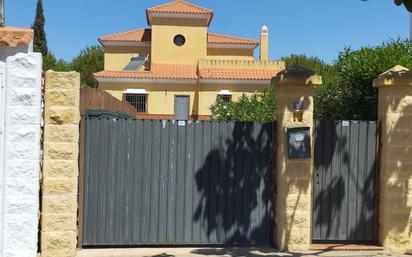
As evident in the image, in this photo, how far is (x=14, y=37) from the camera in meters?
6.74

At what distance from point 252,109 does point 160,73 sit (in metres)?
19.6

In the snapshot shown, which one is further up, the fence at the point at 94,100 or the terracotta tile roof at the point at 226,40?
the terracotta tile roof at the point at 226,40

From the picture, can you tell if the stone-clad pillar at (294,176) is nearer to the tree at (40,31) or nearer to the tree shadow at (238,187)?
the tree shadow at (238,187)

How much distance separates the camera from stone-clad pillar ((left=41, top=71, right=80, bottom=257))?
7.10 metres

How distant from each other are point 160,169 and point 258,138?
160 cm

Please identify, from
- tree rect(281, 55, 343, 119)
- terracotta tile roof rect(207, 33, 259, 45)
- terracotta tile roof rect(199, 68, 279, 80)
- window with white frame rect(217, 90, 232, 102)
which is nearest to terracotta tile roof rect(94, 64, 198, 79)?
terracotta tile roof rect(199, 68, 279, 80)

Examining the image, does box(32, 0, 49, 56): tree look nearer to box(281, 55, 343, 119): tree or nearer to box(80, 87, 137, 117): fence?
box(80, 87, 137, 117): fence

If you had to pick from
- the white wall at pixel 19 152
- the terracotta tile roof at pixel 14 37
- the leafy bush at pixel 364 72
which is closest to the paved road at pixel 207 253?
the white wall at pixel 19 152

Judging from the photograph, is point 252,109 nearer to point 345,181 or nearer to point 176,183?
point 345,181

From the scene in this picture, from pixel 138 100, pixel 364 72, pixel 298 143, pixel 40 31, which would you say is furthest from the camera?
pixel 40 31

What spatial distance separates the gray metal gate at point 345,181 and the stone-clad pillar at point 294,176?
13.9 inches

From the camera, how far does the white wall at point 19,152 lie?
22.4ft

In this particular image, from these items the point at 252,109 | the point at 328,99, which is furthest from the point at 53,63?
the point at 328,99

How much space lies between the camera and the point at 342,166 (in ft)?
26.5
